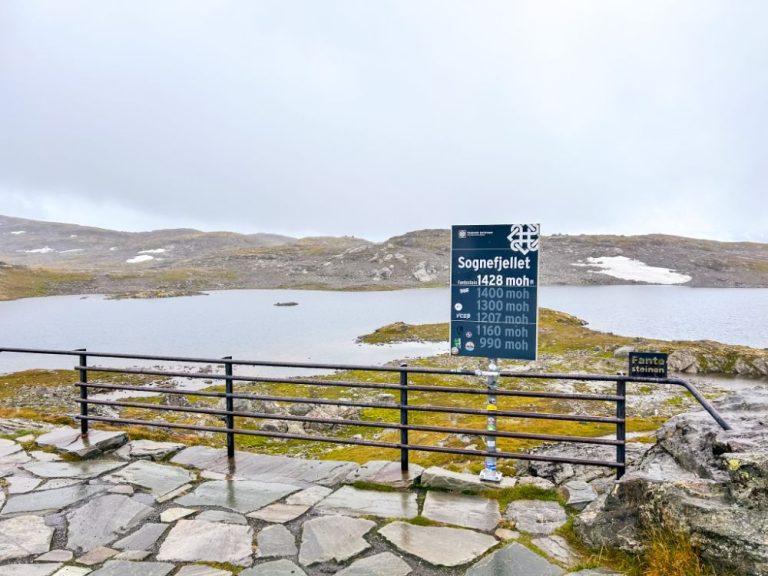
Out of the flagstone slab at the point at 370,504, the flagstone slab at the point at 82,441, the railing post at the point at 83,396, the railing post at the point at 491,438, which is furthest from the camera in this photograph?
the railing post at the point at 83,396

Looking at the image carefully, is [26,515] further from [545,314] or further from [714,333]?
[714,333]

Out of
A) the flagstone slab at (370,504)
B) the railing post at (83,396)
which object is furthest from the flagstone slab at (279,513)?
the railing post at (83,396)

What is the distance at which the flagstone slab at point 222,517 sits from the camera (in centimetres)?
601

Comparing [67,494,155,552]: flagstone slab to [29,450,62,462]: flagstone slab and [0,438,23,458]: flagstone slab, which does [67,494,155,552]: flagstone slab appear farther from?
[0,438,23,458]: flagstone slab

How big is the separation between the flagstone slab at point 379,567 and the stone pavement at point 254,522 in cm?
1

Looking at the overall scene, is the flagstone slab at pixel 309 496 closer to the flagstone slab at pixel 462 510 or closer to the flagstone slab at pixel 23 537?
the flagstone slab at pixel 462 510

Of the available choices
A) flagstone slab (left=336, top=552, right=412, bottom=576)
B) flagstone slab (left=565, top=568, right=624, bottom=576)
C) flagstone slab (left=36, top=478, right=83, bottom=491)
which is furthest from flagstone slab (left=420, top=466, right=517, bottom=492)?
flagstone slab (left=36, top=478, right=83, bottom=491)

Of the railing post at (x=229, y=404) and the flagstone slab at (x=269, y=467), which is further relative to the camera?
the railing post at (x=229, y=404)

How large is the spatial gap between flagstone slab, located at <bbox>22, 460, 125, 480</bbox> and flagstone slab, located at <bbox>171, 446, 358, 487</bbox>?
97cm

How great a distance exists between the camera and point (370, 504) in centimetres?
646

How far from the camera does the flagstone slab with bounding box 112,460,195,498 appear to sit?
7055 millimetres

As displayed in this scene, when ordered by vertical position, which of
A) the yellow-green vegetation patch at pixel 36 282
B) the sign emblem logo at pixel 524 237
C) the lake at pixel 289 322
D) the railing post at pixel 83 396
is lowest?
the lake at pixel 289 322

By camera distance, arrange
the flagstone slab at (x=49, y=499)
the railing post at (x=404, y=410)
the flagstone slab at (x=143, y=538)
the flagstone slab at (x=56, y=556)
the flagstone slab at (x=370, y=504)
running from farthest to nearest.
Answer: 1. the railing post at (x=404, y=410)
2. the flagstone slab at (x=49, y=499)
3. the flagstone slab at (x=370, y=504)
4. the flagstone slab at (x=143, y=538)
5. the flagstone slab at (x=56, y=556)

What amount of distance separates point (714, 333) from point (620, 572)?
65.9 m
